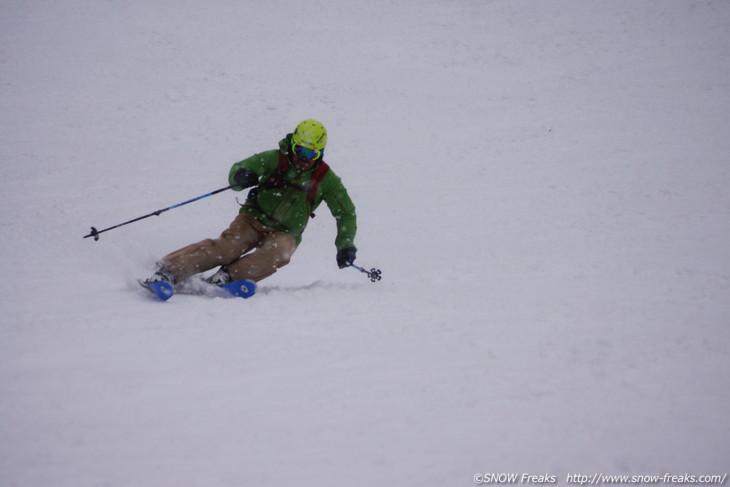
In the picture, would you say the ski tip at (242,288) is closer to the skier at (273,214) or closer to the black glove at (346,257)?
the skier at (273,214)

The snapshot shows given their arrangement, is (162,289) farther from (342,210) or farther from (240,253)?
(342,210)

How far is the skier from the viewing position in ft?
16.4

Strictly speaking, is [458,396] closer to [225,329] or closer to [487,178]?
[225,329]

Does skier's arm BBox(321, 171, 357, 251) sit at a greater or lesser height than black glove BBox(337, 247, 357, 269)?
greater

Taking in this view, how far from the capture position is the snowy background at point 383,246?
9.02 ft

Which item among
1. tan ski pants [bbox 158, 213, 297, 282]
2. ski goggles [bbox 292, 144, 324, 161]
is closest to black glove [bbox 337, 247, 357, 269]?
tan ski pants [bbox 158, 213, 297, 282]

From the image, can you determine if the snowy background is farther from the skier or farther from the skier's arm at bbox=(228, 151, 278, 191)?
the skier's arm at bbox=(228, 151, 278, 191)

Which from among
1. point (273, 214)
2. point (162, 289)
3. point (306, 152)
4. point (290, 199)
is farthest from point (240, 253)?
point (306, 152)

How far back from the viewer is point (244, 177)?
501 centimetres

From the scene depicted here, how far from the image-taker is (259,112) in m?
12.7

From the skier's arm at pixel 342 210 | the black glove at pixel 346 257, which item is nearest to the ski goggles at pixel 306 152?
the skier's arm at pixel 342 210

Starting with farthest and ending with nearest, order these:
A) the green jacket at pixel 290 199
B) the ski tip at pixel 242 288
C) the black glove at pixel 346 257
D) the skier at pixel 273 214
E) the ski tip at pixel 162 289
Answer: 1. the black glove at pixel 346 257
2. the green jacket at pixel 290 199
3. the skier at pixel 273 214
4. the ski tip at pixel 242 288
5. the ski tip at pixel 162 289

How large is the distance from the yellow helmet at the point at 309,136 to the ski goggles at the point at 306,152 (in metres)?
0.03

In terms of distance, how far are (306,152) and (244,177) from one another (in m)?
0.66
